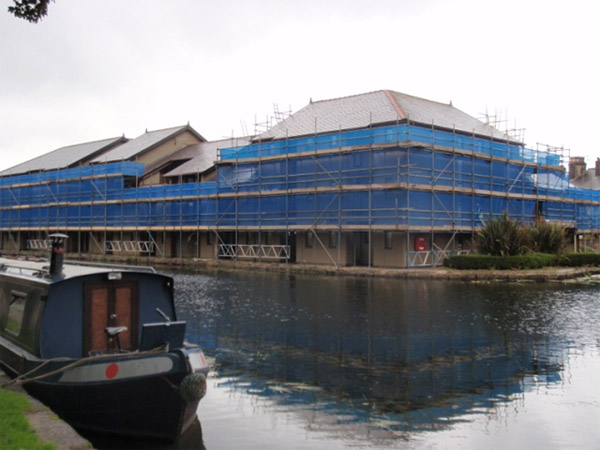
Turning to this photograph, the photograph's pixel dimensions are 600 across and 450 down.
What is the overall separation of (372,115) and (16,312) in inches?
1216

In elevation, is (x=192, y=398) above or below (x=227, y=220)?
below

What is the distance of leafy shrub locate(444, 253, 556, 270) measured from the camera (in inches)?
1241

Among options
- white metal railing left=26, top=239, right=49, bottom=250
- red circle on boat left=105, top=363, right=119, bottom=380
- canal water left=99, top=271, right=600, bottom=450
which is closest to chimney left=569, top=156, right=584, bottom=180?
canal water left=99, top=271, right=600, bottom=450

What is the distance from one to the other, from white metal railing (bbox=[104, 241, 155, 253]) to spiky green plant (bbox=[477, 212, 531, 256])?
29149mm

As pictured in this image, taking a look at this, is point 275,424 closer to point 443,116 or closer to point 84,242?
point 443,116

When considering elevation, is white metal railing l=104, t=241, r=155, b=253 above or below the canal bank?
above

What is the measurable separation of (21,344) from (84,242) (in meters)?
52.0

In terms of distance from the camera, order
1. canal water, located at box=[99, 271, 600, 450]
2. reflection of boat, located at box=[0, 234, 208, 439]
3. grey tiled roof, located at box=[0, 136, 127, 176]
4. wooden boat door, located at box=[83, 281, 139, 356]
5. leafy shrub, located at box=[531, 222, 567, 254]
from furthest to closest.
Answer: grey tiled roof, located at box=[0, 136, 127, 176] < leafy shrub, located at box=[531, 222, 567, 254] < wooden boat door, located at box=[83, 281, 139, 356] < canal water, located at box=[99, 271, 600, 450] < reflection of boat, located at box=[0, 234, 208, 439]

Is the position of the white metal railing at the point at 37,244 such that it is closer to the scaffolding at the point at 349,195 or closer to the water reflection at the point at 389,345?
the scaffolding at the point at 349,195

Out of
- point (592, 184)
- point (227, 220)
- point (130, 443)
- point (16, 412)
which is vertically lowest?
point (130, 443)

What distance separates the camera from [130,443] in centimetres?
879

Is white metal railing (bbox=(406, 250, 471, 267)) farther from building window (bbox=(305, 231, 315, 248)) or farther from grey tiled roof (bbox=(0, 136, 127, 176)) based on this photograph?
grey tiled roof (bbox=(0, 136, 127, 176))

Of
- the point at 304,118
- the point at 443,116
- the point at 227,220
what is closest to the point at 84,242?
the point at 227,220

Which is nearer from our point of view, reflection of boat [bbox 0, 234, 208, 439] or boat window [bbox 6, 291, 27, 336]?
reflection of boat [bbox 0, 234, 208, 439]
